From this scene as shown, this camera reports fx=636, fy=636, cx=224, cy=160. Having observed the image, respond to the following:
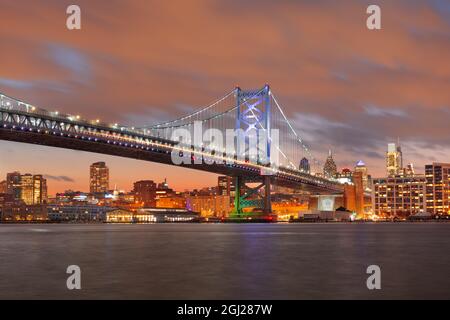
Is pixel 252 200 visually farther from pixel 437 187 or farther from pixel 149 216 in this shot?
pixel 437 187

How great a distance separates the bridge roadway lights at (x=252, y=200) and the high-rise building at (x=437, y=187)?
86.9 metres

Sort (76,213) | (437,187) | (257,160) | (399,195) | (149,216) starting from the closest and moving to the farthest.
Result: 1. (257,160)
2. (149,216)
3. (437,187)
4. (399,195)
5. (76,213)

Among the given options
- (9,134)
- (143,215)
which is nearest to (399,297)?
(9,134)

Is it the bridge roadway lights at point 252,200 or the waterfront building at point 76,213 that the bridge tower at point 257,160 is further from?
the waterfront building at point 76,213

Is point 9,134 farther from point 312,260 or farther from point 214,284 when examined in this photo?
point 214,284

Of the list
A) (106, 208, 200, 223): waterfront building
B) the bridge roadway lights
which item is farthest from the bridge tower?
(106, 208, 200, 223): waterfront building

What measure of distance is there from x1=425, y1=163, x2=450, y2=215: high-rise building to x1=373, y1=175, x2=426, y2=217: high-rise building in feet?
5.58

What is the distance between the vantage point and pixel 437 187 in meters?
178

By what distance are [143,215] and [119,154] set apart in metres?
91.8

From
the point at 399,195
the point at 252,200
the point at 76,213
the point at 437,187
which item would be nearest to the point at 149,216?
the point at 76,213

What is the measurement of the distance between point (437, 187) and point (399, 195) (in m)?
10.7

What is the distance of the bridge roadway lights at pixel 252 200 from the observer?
324 ft

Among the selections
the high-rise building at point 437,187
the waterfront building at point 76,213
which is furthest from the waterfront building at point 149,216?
the high-rise building at point 437,187

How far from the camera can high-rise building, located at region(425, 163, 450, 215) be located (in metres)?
176
